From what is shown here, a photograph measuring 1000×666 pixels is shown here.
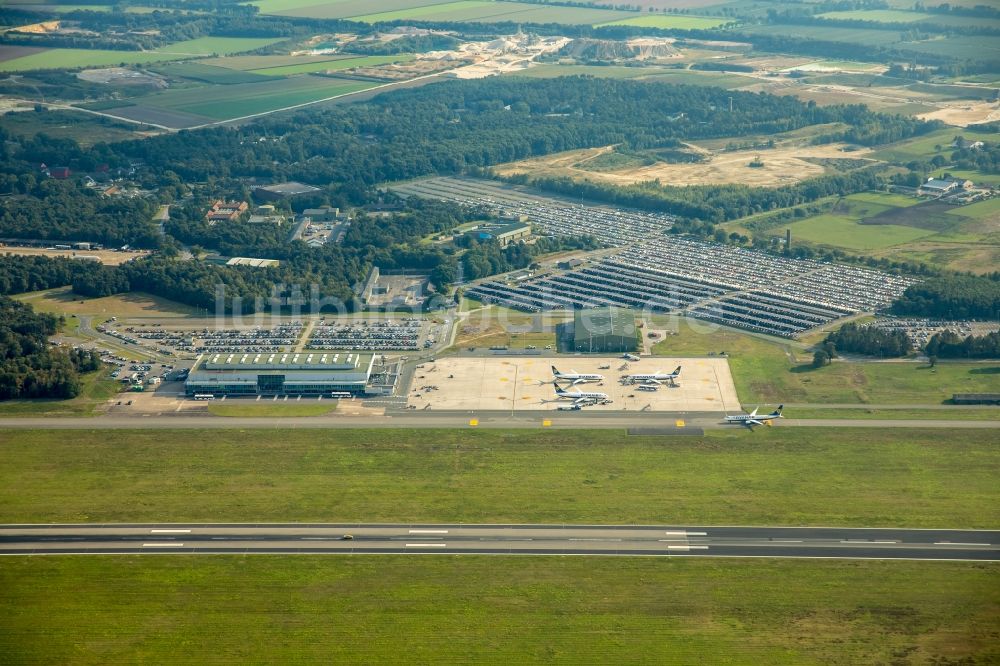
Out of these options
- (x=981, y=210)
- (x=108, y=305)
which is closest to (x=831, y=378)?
(x=981, y=210)

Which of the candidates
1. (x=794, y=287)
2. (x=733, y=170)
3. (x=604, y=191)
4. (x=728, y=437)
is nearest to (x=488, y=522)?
(x=728, y=437)

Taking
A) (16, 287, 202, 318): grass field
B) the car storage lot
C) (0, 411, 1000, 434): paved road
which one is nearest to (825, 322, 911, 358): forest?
the car storage lot

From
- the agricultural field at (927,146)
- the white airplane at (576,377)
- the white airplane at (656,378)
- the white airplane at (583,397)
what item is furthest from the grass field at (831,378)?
the agricultural field at (927,146)

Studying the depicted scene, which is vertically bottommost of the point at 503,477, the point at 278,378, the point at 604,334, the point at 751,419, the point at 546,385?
the point at 503,477

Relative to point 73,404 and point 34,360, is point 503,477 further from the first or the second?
point 34,360

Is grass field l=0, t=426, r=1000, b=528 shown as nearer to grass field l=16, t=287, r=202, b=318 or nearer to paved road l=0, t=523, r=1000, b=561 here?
paved road l=0, t=523, r=1000, b=561

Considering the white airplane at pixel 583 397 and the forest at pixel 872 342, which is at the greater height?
the forest at pixel 872 342

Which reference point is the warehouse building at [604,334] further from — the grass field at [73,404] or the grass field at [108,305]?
the grass field at [73,404]
